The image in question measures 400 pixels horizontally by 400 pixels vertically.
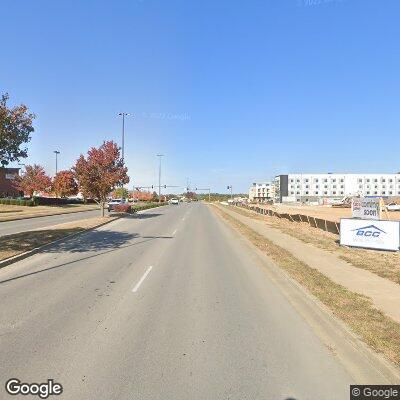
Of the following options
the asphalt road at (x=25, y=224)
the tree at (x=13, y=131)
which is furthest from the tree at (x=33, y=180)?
the tree at (x=13, y=131)

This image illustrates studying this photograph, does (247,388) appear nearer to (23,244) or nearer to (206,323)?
(206,323)

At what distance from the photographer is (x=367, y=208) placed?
18.6 m

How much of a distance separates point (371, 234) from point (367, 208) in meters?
1.14

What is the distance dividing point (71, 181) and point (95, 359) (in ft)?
276

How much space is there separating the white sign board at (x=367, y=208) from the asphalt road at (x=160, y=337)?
26.7 feet

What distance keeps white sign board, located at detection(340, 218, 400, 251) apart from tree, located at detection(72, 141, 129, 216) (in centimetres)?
2261

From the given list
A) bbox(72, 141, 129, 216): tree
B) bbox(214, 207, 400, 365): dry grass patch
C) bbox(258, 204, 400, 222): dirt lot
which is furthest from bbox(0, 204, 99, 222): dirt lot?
bbox(214, 207, 400, 365): dry grass patch

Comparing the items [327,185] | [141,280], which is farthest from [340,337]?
[327,185]

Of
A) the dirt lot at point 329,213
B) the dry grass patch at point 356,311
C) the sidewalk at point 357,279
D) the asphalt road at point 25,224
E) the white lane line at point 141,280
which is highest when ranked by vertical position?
the dry grass patch at point 356,311

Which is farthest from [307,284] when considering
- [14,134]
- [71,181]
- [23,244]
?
[71,181]

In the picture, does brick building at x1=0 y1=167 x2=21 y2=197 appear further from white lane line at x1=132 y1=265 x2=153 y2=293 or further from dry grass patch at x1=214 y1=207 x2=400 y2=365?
dry grass patch at x1=214 y1=207 x2=400 y2=365

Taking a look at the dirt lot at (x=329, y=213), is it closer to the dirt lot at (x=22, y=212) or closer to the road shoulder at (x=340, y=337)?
the dirt lot at (x=22, y=212)

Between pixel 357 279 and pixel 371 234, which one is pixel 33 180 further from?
pixel 357 279

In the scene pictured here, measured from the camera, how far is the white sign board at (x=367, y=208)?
720 inches
